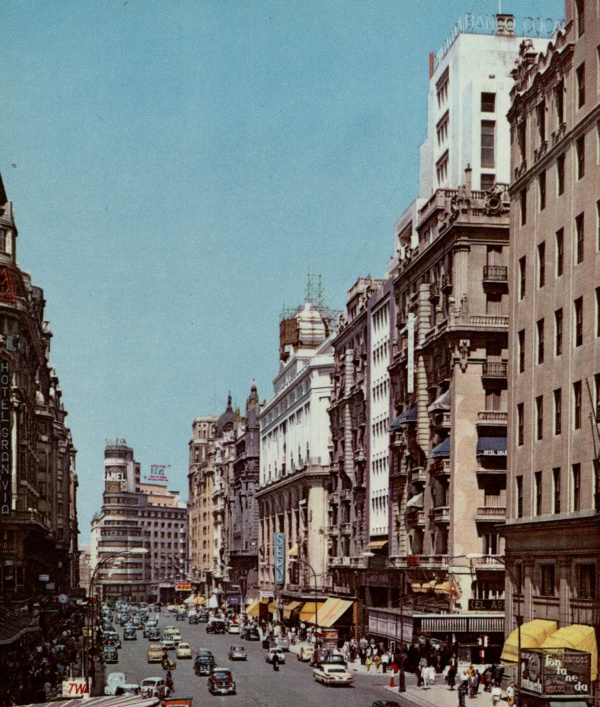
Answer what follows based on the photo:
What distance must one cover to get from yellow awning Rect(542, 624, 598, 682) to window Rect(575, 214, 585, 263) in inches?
612

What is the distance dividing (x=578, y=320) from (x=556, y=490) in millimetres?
7622

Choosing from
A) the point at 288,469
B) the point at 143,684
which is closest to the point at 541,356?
the point at 143,684

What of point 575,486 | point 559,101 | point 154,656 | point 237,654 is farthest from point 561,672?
point 154,656

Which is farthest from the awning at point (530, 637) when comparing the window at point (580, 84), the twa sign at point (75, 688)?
the window at point (580, 84)

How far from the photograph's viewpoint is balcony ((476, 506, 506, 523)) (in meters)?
82.4

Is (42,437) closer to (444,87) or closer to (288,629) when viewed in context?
(288,629)

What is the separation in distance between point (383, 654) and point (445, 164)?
35301mm

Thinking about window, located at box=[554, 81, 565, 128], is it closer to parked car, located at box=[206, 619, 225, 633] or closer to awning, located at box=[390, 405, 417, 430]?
awning, located at box=[390, 405, 417, 430]

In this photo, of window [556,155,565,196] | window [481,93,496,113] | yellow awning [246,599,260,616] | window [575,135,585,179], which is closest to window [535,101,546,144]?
window [556,155,565,196]

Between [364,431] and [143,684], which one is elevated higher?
[364,431]

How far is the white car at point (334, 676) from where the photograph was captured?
247ft

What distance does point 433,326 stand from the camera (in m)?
90.1

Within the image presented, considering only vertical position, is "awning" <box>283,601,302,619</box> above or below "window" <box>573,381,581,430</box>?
below

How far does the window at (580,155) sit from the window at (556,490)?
1282 cm
